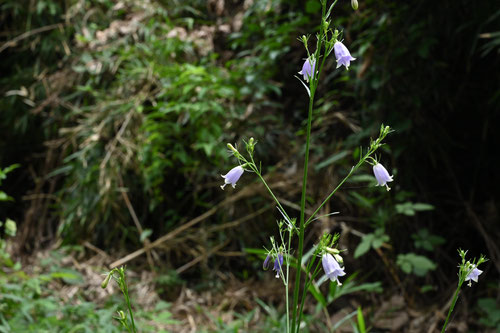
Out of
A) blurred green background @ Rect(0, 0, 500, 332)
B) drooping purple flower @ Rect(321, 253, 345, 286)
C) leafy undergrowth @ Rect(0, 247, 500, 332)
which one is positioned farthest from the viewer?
blurred green background @ Rect(0, 0, 500, 332)

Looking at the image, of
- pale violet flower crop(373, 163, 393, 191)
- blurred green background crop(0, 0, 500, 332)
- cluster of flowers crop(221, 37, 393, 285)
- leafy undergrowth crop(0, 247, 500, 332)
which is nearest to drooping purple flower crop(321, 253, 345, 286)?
cluster of flowers crop(221, 37, 393, 285)

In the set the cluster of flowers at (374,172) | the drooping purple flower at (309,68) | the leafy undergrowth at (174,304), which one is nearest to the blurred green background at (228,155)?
the leafy undergrowth at (174,304)

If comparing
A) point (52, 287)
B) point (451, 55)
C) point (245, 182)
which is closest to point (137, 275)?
point (52, 287)

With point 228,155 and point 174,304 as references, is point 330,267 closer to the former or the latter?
point 228,155

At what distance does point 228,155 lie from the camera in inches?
69.4

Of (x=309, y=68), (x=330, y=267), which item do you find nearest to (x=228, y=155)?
(x=309, y=68)

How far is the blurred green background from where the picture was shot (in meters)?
2.18

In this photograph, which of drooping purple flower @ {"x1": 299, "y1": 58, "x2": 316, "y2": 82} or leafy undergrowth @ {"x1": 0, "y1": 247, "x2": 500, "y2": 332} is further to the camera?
leafy undergrowth @ {"x1": 0, "y1": 247, "x2": 500, "y2": 332}

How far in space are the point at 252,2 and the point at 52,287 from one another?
252cm

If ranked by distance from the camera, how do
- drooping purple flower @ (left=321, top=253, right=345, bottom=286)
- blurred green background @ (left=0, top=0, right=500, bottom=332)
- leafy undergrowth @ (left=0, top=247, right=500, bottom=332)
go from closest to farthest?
drooping purple flower @ (left=321, top=253, right=345, bottom=286) → leafy undergrowth @ (left=0, top=247, right=500, bottom=332) → blurred green background @ (left=0, top=0, right=500, bottom=332)

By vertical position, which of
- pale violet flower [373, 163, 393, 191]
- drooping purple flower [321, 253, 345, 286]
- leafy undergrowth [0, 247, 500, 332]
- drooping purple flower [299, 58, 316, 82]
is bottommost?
leafy undergrowth [0, 247, 500, 332]

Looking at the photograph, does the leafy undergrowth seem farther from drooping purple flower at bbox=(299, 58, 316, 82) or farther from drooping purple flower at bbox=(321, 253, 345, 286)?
drooping purple flower at bbox=(299, 58, 316, 82)

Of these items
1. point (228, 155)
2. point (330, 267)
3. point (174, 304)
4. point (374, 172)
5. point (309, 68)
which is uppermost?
point (309, 68)

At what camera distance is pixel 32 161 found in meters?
3.75
